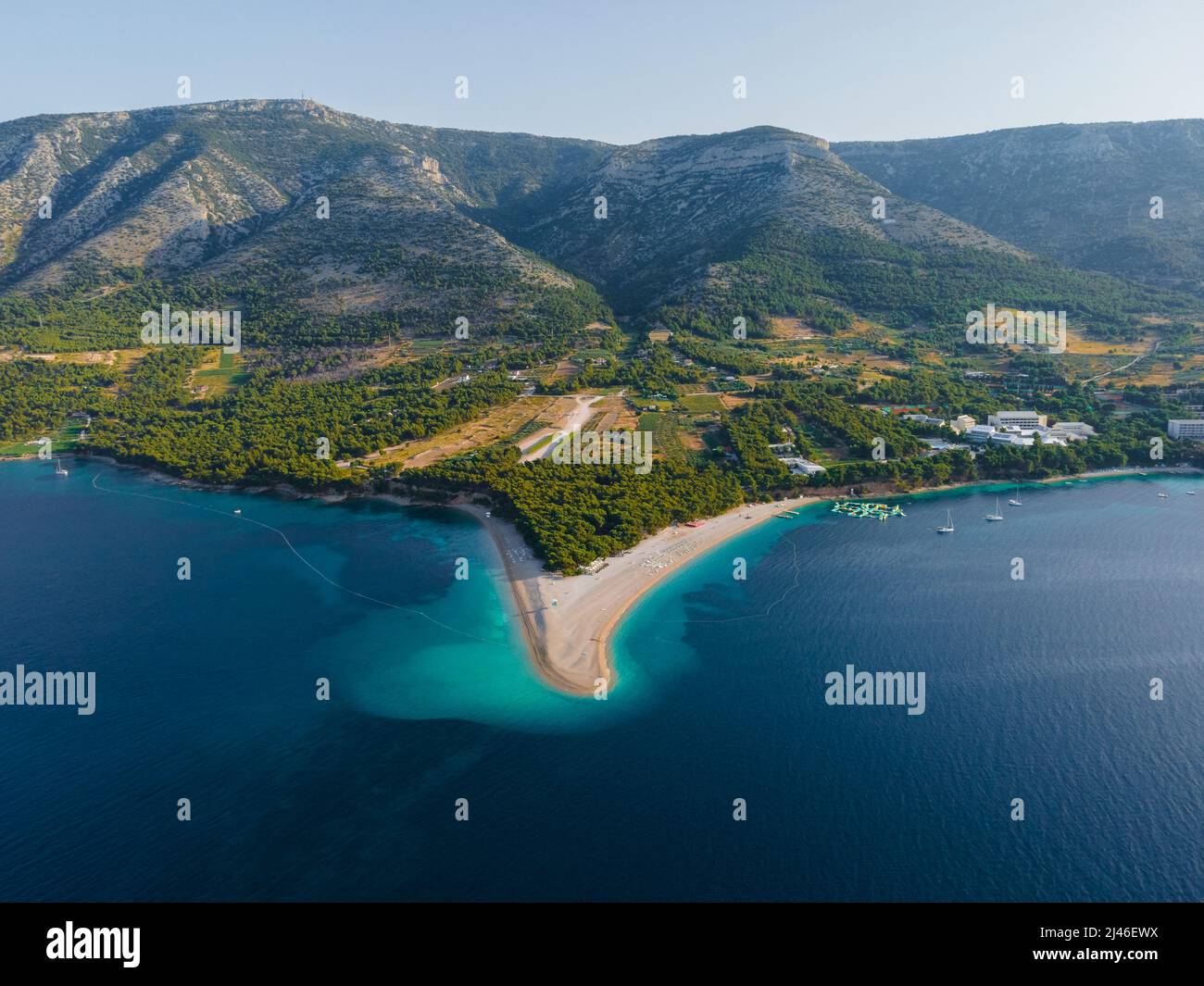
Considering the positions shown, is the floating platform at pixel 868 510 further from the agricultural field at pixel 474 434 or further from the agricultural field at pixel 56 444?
the agricultural field at pixel 56 444

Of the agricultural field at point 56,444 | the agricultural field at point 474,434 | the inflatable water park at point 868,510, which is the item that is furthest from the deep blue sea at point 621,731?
the agricultural field at point 56,444

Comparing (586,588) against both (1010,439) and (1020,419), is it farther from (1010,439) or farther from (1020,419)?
(1020,419)

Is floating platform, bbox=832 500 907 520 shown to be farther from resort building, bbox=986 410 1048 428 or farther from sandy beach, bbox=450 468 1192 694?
resort building, bbox=986 410 1048 428

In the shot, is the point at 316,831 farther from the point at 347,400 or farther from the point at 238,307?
the point at 238,307

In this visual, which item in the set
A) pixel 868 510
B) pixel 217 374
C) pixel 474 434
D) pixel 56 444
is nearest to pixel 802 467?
pixel 868 510

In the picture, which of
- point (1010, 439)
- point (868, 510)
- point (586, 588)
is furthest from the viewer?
point (1010, 439)

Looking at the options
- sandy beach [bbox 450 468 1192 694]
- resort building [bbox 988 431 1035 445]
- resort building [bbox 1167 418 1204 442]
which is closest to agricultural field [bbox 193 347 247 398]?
sandy beach [bbox 450 468 1192 694]

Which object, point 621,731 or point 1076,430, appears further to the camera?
point 1076,430

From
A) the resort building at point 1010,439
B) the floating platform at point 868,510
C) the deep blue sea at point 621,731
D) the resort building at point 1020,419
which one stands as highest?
the resort building at point 1020,419
